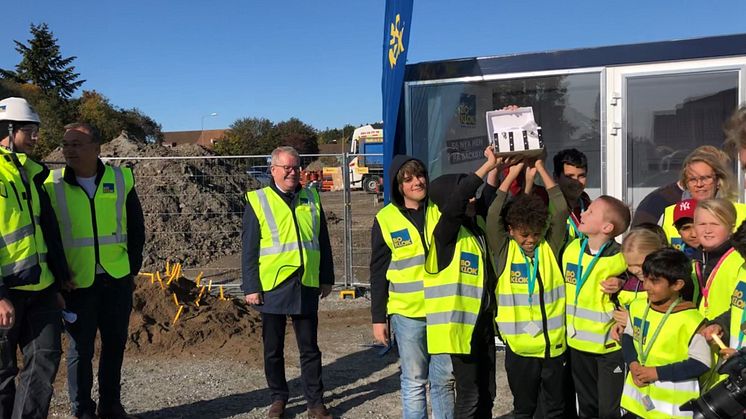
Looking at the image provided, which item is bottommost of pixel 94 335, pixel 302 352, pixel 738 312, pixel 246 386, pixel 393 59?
pixel 246 386

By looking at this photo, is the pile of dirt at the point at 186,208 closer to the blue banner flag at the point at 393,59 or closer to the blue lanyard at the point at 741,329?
the blue banner flag at the point at 393,59

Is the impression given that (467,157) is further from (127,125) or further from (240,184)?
(127,125)

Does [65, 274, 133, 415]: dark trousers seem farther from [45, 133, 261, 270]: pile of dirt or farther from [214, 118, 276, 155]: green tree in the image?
[214, 118, 276, 155]: green tree

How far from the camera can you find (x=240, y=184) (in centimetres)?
1504

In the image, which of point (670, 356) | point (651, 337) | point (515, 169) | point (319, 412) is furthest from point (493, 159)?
point (319, 412)

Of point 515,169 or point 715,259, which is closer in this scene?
point 715,259

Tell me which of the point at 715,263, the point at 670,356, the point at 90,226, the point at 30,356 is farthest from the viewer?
the point at 90,226

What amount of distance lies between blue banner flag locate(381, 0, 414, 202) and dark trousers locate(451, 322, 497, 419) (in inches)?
96.1

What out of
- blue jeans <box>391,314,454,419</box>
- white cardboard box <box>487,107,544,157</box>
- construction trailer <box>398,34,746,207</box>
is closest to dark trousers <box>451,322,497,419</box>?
blue jeans <box>391,314,454,419</box>

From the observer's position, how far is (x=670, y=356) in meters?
2.82

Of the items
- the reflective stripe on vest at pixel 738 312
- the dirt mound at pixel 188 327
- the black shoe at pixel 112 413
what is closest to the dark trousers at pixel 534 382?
the reflective stripe on vest at pixel 738 312

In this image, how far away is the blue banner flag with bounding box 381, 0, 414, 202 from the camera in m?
5.49

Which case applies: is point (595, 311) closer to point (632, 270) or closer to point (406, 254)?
point (632, 270)

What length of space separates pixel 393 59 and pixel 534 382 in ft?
10.9
